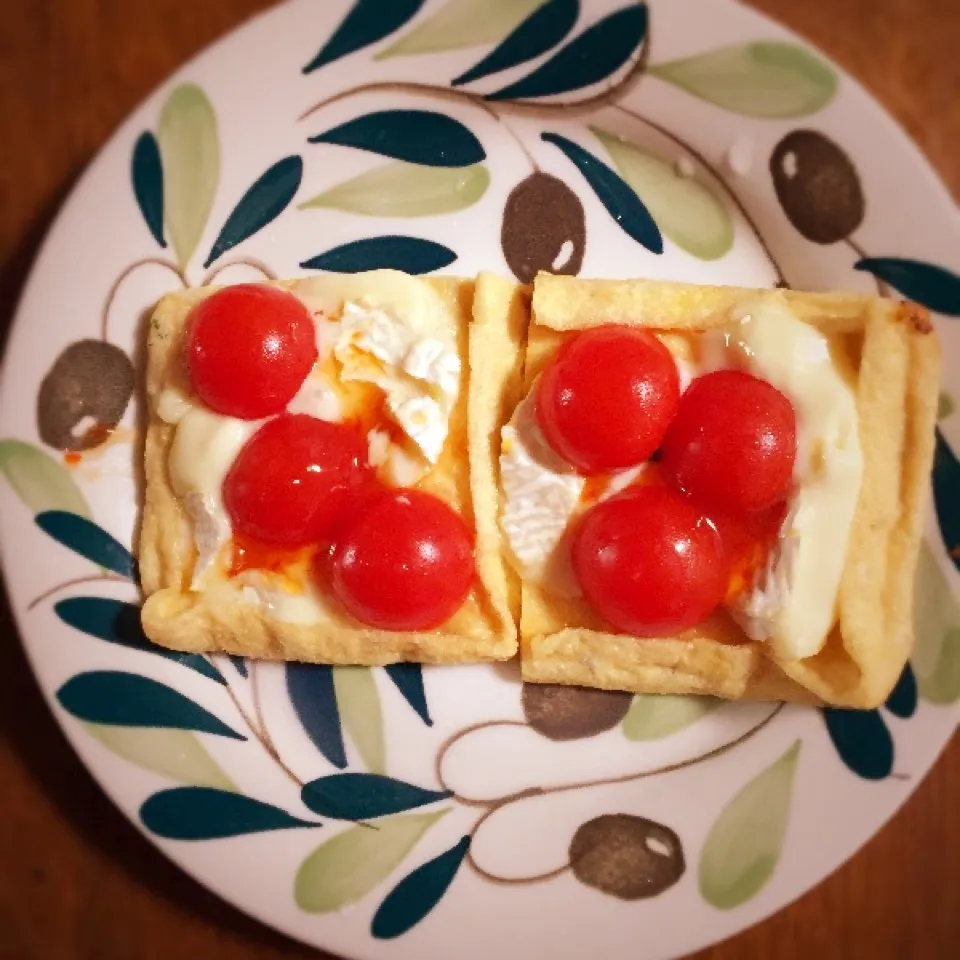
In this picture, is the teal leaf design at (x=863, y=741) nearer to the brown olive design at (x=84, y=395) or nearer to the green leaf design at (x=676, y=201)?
the green leaf design at (x=676, y=201)

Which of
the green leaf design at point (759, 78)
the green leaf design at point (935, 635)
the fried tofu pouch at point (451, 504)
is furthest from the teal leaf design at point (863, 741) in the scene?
the green leaf design at point (759, 78)

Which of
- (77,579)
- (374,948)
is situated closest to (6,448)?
(77,579)

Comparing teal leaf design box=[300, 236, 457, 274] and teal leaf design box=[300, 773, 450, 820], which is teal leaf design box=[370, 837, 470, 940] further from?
teal leaf design box=[300, 236, 457, 274]

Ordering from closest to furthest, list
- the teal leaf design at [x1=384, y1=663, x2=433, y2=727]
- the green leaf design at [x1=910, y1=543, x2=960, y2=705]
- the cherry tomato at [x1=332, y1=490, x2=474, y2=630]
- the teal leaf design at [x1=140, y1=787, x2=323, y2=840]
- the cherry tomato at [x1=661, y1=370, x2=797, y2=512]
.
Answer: the cherry tomato at [x1=661, y1=370, x2=797, y2=512] → the cherry tomato at [x1=332, y1=490, x2=474, y2=630] → the green leaf design at [x1=910, y1=543, x2=960, y2=705] → the teal leaf design at [x1=140, y1=787, x2=323, y2=840] → the teal leaf design at [x1=384, y1=663, x2=433, y2=727]

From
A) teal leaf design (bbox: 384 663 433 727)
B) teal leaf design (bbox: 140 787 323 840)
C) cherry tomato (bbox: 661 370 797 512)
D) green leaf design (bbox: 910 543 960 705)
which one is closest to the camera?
cherry tomato (bbox: 661 370 797 512)

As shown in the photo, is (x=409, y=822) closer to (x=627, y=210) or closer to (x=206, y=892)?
(x=206, y=892)

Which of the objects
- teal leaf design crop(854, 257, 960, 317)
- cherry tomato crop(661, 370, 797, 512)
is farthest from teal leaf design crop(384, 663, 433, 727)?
teal leaf design crop(854, 257, 960, 317)
